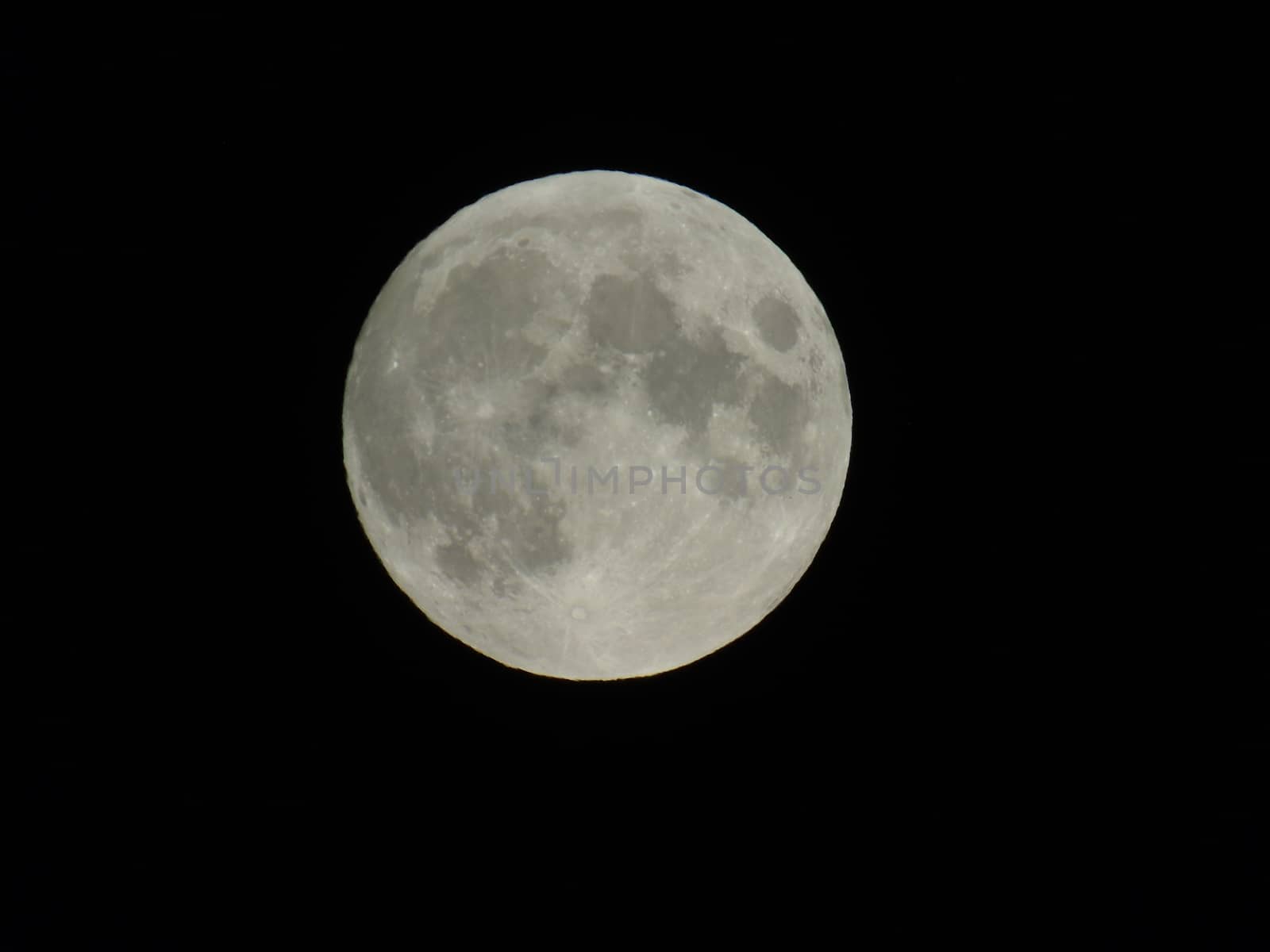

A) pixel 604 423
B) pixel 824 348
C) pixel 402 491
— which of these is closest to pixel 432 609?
pixel 402 491

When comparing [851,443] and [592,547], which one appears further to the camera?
[851,443]

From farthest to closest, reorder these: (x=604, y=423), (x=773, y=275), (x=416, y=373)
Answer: (x=773, y=275) < (x=416, y=373) < (x=604, y=423)

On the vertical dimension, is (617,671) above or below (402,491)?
below

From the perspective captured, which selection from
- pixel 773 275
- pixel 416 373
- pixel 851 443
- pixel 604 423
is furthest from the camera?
pixel 851 443

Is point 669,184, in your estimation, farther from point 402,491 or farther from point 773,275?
point 402,491

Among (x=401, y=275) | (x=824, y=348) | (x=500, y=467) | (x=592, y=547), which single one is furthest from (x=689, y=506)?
(x=401, y=275)

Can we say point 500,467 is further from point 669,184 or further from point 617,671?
point 669,184

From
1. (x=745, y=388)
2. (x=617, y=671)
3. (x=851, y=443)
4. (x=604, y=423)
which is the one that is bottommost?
(x=617, y=671)
